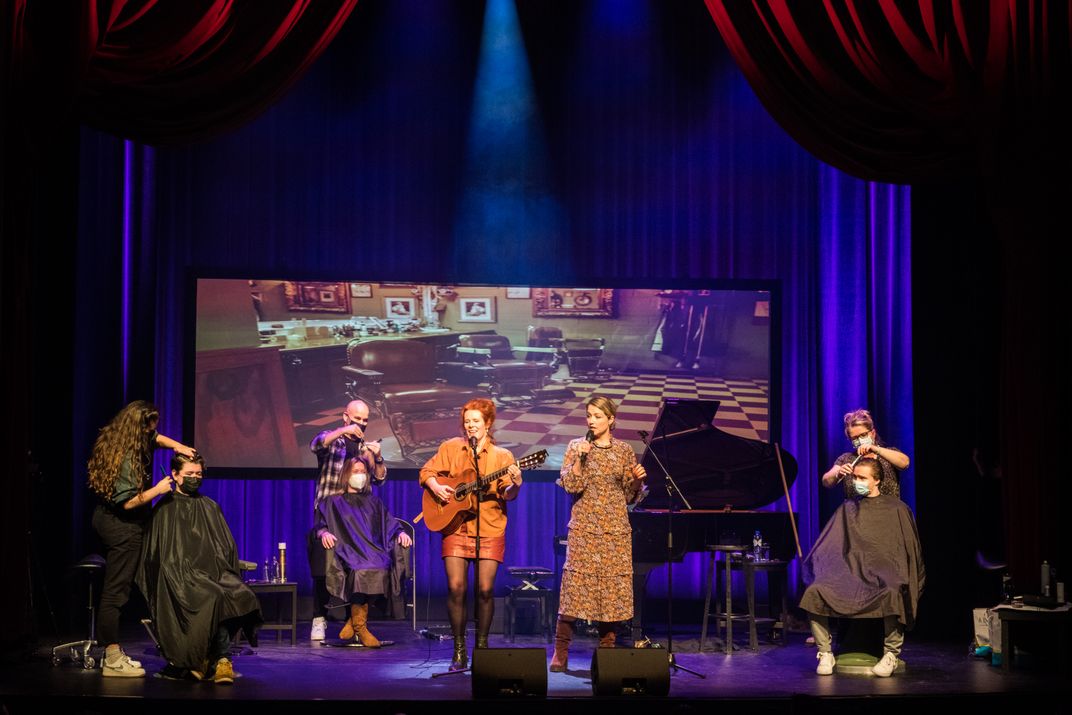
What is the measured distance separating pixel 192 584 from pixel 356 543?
166 centimetres

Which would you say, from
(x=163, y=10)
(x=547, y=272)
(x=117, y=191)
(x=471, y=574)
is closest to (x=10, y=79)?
(x=163, y=10)

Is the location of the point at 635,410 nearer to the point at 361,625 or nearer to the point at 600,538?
the point at 361,625

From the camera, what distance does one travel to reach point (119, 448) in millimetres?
6383

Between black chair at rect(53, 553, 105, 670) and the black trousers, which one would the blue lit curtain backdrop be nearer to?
the black trousers

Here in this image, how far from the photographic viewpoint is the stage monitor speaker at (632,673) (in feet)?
18.7

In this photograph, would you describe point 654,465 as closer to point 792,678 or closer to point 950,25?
point 792,678

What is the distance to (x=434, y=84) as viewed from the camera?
951 cm

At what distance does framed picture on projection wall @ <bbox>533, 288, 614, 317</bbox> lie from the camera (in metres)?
9.33

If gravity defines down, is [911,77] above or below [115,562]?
above

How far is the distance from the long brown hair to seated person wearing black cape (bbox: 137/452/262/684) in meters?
0.24

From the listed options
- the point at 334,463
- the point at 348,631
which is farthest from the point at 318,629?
the point at 334,463

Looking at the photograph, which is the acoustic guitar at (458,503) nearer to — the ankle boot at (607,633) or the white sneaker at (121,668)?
the ankle boot at (607,633)

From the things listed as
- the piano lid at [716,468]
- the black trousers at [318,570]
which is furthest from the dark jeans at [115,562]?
the piano lid at [716,468]

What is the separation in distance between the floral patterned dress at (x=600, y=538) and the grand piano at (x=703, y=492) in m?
1.10
